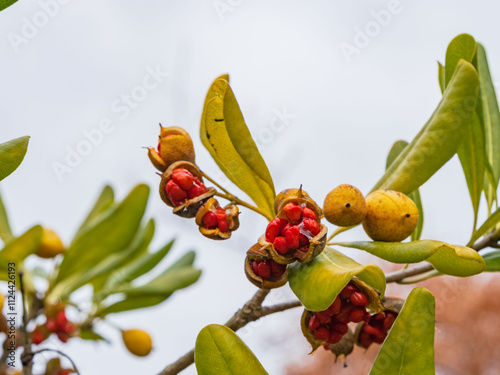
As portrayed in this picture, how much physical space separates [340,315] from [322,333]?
47mm

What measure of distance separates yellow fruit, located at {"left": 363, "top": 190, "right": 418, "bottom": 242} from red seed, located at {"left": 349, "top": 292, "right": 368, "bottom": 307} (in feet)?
0.41

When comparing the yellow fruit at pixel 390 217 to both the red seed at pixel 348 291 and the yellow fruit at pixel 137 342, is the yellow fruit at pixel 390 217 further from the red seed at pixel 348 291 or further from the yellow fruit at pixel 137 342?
the yellow fruit at pixel 137 342

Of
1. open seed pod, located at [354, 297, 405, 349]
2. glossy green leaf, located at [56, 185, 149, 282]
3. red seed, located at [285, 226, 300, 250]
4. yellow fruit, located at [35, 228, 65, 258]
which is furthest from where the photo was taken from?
A: yellow fruit, located at [35, 228, 65, 258]

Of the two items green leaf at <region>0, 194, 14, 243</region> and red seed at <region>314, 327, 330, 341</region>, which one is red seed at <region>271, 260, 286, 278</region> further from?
green leaf at <region>0, 194, 14, 243</region>

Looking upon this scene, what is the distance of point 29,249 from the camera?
154cm

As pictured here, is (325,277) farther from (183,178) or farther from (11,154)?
(11,154)

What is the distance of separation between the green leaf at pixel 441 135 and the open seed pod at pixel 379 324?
0.72ft

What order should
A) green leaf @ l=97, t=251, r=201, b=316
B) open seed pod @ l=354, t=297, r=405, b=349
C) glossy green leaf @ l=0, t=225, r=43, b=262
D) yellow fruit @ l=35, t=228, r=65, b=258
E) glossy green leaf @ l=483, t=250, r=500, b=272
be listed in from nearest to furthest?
open seed pod @ l=354, t=297, r=405, b=349 < glossy green leaf @ l=483, t=250, r=500, b=272 < glossy green leaf @ l=0, t=225, r=43, b=262 < green leaf @ l=97, t=251, r=201, b=316 < yellow fruit @ l=35, t=228, r=65, b=258

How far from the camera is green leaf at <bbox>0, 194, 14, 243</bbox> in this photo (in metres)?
1.81

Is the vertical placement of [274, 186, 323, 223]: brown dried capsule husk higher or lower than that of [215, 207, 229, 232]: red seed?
lower

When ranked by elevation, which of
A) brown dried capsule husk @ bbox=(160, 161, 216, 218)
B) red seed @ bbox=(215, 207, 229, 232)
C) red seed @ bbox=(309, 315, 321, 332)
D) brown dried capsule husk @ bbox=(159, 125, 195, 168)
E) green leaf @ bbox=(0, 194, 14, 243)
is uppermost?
green leaf @ bbox=(0, 194, 14, 243)

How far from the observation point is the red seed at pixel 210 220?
101 cm

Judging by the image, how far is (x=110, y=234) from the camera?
1723 millimetres

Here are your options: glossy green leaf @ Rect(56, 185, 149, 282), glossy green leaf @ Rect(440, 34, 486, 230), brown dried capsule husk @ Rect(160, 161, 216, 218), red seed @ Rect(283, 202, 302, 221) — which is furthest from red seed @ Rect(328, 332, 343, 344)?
glossy green leaf @ Rect(56, 185, 149, 282)
